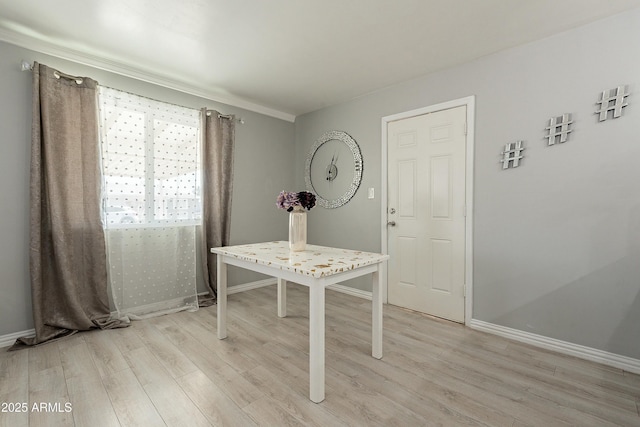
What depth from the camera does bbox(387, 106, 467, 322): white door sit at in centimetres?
269

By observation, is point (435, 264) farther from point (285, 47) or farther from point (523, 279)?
point (285, 47)

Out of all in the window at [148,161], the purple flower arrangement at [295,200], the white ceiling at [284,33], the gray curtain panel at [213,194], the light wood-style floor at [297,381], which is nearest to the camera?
the light wood-style floor at [297,381]

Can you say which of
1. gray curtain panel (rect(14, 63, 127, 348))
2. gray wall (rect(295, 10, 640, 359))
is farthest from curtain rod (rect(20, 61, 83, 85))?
gray wall (rect(295, 10, 640, 359))

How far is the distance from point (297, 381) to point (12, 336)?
2.31m

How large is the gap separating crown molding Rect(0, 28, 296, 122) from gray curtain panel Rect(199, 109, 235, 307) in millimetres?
256

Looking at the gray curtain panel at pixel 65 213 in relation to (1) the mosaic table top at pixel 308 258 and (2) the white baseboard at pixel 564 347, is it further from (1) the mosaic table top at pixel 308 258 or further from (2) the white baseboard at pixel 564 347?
(2) the white baseboard at pixel 564 347

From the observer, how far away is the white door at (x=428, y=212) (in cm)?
269

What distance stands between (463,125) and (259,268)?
2.24 meters

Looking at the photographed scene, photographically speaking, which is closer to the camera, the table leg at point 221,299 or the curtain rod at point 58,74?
the curtain rod at point 58,74

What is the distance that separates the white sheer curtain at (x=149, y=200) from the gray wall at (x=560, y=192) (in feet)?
9.06

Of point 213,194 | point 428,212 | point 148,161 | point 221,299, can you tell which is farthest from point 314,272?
point 148,161

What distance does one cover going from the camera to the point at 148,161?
2855 mm

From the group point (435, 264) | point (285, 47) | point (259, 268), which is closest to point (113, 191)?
point (259, 268)

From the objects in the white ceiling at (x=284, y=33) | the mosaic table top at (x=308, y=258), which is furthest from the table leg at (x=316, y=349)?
the white ceiling at (x=284, y=33)
